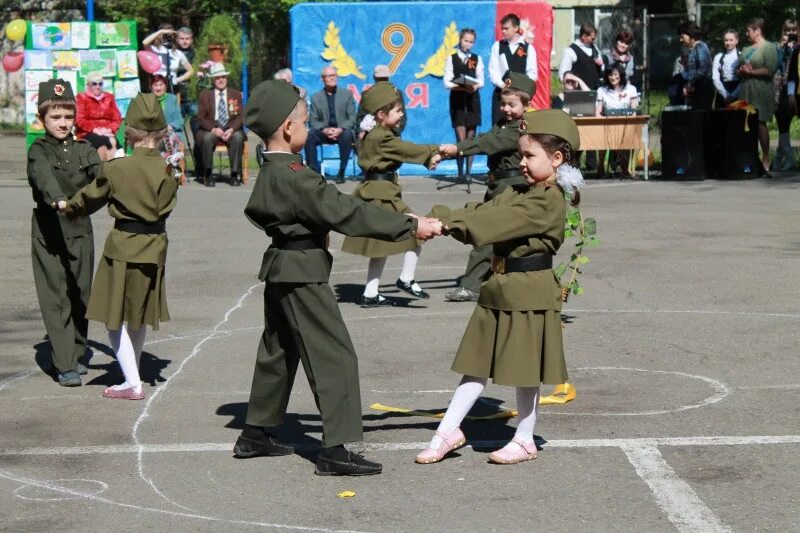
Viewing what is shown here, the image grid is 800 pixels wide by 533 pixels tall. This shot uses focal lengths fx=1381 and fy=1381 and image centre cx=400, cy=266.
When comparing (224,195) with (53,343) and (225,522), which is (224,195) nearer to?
(53,343)

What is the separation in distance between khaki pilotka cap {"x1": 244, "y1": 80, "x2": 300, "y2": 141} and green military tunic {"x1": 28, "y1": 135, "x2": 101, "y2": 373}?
2.41 meters

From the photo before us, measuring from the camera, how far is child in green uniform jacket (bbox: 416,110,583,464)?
22.1 ft

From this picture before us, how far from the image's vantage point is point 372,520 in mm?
6031

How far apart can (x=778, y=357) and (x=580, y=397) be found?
5.83 ft

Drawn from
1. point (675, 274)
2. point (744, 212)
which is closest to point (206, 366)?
point (675, 274)

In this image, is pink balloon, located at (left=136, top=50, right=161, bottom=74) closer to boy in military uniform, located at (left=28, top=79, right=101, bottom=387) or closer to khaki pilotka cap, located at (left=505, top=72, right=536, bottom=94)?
khaki pilotka cap, located at (left=505, top=72, right=536, bottom=94)

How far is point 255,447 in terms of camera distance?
22.8ft

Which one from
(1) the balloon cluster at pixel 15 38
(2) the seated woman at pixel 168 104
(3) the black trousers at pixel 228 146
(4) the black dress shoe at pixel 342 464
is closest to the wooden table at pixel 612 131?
(3) the black trousers at pixel 228 146

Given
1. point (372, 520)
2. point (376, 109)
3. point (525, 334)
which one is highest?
point (376, 109)

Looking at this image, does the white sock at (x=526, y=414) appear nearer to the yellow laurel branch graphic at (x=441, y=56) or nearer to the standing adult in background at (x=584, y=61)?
the standing adult in background at (x=584, y=61)

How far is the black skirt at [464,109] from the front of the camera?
787 inches

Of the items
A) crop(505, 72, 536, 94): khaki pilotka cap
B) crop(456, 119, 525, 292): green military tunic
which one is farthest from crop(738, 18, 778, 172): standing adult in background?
crop(505, 72, 536, 94): khaki pilotka cap

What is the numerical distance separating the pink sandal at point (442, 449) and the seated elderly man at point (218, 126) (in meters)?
13.5

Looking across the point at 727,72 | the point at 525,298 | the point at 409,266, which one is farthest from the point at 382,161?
the point at 727,72
